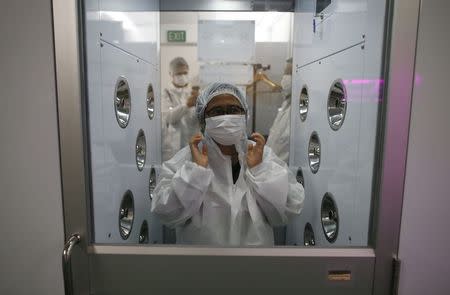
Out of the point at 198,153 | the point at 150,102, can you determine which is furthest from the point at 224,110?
the point at 150,102

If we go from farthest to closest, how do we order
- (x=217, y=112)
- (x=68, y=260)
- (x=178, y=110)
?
1. (x=178, y=110)
2. (x=217, y=112)
3. (x=68, y=260)

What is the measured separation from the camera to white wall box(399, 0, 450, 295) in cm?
67

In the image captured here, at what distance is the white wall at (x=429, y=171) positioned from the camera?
67cm

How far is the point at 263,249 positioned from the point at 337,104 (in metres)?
0.67

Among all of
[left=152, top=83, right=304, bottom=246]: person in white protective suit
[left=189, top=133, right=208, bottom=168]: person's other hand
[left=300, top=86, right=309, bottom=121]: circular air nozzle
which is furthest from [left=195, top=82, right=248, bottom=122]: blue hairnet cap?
[left=300, top=86, right=309, bottom=121]: circular air nozzle

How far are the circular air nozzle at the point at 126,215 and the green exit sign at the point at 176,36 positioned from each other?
108cm

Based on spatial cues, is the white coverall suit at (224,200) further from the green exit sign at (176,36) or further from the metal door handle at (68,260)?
the green exit sign at (176,36)

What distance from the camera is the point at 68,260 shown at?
69 centimetres

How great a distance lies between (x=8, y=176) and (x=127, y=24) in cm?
79

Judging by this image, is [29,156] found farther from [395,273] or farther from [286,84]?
[286,84]

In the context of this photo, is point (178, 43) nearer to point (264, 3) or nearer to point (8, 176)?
point (264, 3)

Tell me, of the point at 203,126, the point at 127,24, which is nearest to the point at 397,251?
the point at 203,126

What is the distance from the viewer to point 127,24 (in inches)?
48.7

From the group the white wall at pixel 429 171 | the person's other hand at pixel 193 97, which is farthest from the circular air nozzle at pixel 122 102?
the white wall at pixel 429 171
